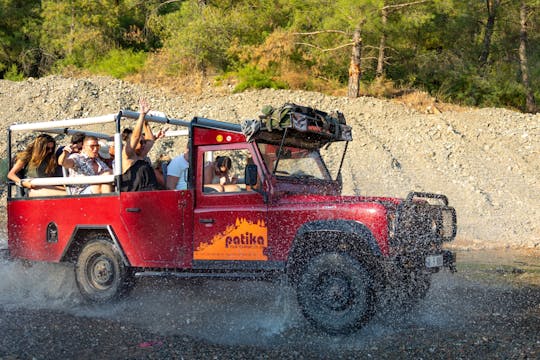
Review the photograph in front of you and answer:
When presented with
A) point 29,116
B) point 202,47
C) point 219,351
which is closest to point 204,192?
point 219,351

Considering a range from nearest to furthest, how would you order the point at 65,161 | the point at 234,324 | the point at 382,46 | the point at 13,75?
the point at 234,324 < the point at 65,161 < the point at 382,46 < the point at 13,75

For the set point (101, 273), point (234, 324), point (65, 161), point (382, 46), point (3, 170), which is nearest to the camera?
point (234, 324)

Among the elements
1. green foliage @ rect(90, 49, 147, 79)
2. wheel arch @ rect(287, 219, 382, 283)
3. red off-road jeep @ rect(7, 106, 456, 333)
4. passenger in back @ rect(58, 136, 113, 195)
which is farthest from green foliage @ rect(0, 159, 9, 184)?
wheel arch @ rect(287, 219, 382, 283)

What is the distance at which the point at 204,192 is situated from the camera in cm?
743

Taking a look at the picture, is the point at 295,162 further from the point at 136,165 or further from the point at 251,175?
the point at 136,165

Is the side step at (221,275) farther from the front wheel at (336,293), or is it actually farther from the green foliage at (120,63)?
the green foliage at (120,63)

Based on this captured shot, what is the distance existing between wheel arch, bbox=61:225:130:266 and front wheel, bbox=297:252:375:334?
2457mm

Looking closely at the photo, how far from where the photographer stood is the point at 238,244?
7.05m

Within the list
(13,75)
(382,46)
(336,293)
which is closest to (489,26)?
(382,46)

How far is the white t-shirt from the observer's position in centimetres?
794

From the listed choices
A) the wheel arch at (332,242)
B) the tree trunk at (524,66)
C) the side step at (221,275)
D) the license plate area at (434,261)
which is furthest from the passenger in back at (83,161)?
the tree trunk at (524,66)

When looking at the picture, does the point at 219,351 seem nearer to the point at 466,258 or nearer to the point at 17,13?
the point at 466,258

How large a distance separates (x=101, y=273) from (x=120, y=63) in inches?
898

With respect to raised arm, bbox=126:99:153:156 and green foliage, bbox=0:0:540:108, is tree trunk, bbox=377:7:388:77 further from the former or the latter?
raised arm, bbox=126:99:153:156
